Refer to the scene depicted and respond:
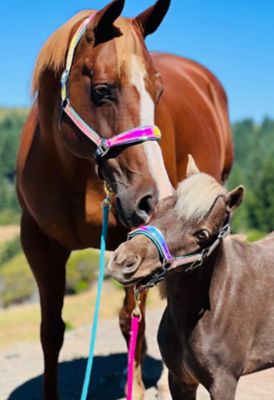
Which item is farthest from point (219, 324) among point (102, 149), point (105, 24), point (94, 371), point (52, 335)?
point (94, 371)

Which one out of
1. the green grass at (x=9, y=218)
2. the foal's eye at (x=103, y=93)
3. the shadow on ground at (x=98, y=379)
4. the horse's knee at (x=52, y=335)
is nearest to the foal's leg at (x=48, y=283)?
the horse's knee at (x=52, y=335)

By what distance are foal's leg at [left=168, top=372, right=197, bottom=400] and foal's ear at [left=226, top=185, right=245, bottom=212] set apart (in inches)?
33.5

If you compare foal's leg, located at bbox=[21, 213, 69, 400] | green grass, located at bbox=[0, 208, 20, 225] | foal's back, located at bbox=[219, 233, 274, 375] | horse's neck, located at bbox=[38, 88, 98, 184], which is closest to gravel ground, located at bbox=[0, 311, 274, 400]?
foal's leg, located at bbox=[21, 213, 69, 400]

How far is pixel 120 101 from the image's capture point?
3.00 m

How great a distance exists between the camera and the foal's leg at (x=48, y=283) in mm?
4086

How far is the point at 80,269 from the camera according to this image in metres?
30.6

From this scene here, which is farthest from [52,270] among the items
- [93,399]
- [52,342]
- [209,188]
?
[209,188]

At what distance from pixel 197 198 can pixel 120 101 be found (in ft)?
2.63

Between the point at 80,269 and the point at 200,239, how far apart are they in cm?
2851

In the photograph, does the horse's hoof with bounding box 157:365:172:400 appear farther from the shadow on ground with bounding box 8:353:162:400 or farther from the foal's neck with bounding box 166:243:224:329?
the foal's neck with bounding box 166:243:224:329

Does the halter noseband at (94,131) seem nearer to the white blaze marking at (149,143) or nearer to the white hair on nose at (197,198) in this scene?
the white blaze marking at (149,143)

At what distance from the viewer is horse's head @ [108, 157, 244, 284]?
2369 mm

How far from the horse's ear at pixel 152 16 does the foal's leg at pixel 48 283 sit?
1.47 metres

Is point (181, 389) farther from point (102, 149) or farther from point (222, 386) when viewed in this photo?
point (102, 149)
